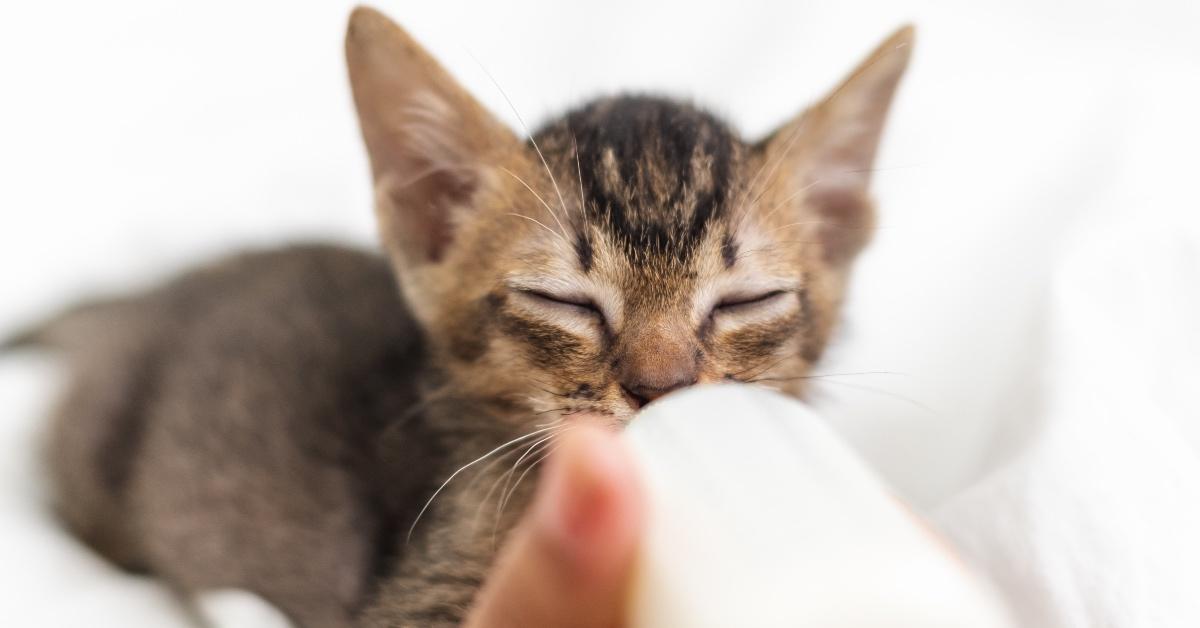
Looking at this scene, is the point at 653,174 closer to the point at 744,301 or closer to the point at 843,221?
the point at 744,301

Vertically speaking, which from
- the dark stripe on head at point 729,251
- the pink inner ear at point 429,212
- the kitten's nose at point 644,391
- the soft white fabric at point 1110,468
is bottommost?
the soft white fabric at point 1110,468

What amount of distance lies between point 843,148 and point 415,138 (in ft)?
1.87

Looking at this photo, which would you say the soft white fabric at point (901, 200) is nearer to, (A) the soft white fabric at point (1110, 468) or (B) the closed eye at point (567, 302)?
(A) the soft white fabric at point (1110, 468)

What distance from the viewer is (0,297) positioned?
5.51ft

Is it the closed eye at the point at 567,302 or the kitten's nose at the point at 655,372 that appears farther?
the closed eye at the point at 567,302

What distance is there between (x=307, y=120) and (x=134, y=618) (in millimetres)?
1112

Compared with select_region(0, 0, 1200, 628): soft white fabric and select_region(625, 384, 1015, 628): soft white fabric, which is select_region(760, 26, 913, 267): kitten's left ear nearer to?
select_region(0, 0, 1200, 628): soft white fabric

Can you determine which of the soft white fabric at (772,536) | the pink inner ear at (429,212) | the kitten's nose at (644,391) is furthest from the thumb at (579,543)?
the pink inner ear at (429,212)

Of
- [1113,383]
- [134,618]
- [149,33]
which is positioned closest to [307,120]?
[149,33]

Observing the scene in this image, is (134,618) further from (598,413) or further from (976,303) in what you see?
(976,303)

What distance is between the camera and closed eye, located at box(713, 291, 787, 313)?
104cm

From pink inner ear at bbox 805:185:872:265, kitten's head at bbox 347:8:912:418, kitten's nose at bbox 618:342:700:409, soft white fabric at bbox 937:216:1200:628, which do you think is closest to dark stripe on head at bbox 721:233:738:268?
kitten's head at bbox 347:8:912:418

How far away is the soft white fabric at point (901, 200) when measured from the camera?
Answer: 102cm

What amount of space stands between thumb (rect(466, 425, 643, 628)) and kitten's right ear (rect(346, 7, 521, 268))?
62 cm
